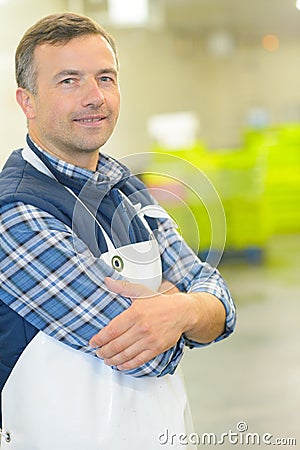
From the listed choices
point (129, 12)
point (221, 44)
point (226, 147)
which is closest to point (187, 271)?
point (129, 12)

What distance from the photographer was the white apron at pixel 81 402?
140 centimetres

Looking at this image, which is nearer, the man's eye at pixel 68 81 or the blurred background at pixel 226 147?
the man's eye at pixel 68 81

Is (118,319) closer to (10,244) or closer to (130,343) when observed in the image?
(130,343)

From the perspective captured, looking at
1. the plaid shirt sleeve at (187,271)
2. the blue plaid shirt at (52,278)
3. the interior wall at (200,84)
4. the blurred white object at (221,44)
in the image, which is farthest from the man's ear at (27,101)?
the blurred white object at (221,44)

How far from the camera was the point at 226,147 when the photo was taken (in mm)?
13891

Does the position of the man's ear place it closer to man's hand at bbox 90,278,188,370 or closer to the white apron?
the white apron

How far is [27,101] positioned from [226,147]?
12.6 m

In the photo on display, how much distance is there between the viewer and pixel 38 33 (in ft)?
4.70

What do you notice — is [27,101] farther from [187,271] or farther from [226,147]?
[226,147]

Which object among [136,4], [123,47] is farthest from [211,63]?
[136,4]

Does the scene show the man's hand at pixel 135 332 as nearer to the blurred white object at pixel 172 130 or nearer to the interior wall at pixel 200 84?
the interior wall at pixel 200 84

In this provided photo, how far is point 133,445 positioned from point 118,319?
0.76 feet

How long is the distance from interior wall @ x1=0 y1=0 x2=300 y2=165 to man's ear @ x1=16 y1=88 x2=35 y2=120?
124 inches

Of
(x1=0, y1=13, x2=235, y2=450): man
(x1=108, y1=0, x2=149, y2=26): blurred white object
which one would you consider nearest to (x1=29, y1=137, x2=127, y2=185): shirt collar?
(x1=0, y1=13, x2=235, y2=450): man
